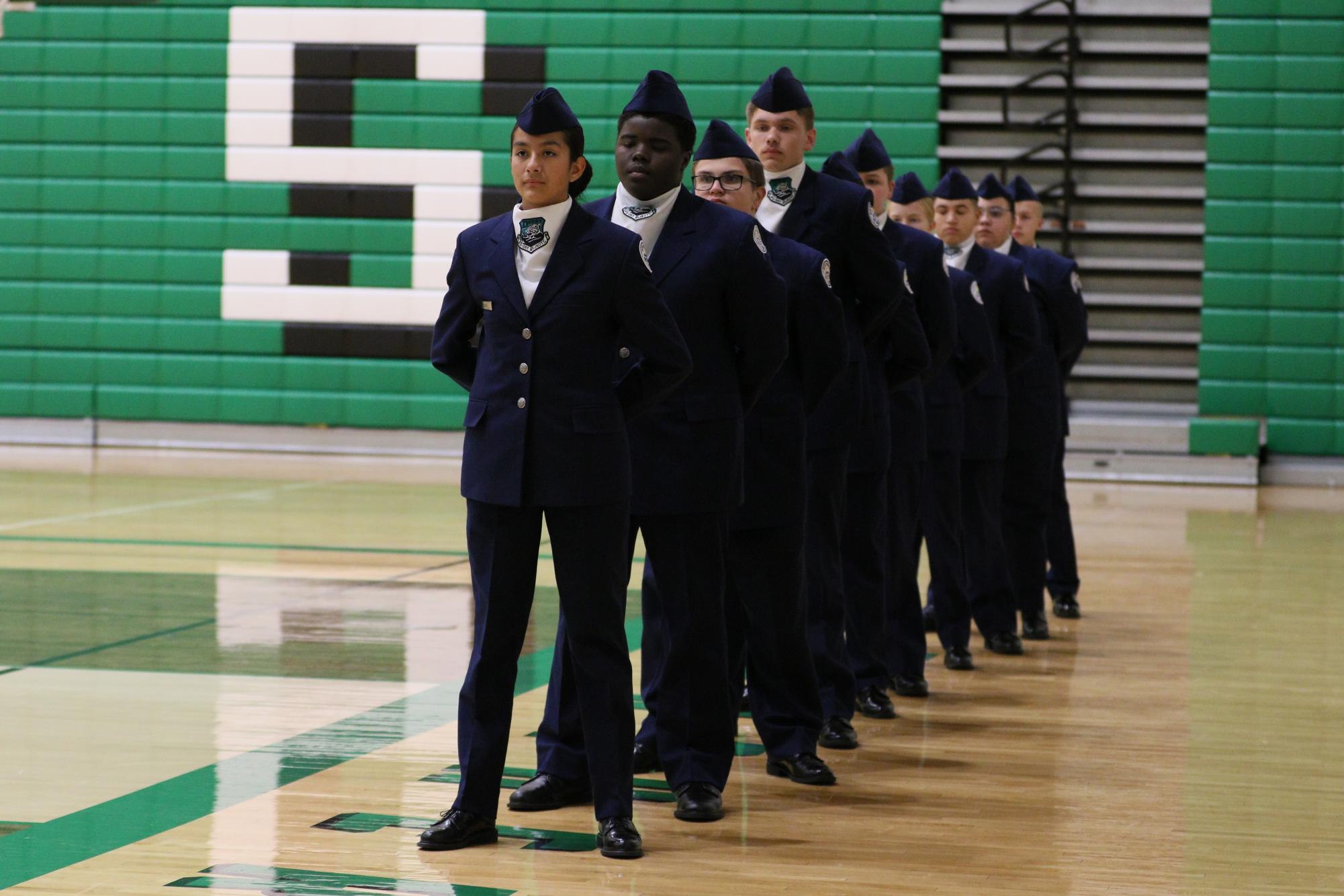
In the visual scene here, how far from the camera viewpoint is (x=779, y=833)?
3.51m

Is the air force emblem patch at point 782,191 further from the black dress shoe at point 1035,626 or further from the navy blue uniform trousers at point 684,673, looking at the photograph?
the black dress shoe at point 1035,626

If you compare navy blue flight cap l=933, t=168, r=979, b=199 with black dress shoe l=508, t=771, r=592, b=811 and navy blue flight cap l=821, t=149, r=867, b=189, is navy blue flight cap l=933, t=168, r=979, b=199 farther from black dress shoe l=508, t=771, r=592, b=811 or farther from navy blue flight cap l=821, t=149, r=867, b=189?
black dress shoe l=508, t=771, r=592, b=811

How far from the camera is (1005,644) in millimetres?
5887

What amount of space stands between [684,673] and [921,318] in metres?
1.74

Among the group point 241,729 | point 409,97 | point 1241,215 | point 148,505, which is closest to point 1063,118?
point 1241,215

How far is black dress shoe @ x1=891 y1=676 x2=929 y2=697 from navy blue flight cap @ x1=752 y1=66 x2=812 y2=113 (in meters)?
1.72

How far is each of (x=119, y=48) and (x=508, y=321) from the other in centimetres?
1066

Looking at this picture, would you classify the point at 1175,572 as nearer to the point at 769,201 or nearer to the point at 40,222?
the point at 769,201

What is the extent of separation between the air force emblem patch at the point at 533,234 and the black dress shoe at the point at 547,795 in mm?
1114

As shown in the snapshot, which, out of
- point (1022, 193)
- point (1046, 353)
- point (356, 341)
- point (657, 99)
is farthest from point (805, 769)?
point (356, 341)

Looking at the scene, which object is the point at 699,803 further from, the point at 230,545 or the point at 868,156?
the point at 230,545

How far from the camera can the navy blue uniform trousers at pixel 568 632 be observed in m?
3.32

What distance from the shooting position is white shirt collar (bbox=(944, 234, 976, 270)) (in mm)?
5879

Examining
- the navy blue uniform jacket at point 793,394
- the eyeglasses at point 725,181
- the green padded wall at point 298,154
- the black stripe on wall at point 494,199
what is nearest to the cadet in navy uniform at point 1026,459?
the navy blue uniform jacket at point 793,394
